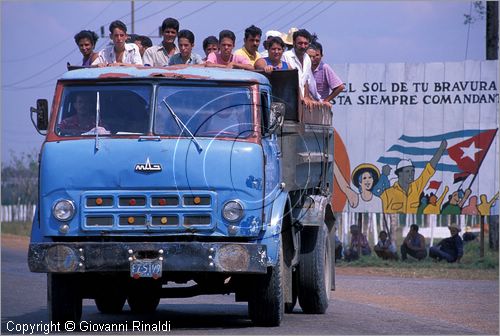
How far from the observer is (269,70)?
11695 mm

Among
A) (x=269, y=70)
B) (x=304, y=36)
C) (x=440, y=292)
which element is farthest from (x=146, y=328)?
(x=440, y=292)

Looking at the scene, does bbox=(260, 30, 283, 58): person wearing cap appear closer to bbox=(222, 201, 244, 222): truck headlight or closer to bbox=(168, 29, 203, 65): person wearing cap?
bbox=(168, 29, 203, 65): person wearing cap

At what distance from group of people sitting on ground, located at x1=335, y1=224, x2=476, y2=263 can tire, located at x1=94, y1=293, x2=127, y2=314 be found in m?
11.3

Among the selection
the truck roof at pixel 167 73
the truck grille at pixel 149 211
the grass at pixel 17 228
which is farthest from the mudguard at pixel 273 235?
the grass at pixel 17 228

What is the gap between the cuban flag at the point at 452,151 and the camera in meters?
23.1

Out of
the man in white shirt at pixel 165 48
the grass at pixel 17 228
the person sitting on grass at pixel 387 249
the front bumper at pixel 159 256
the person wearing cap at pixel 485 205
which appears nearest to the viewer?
the front bumper at pixel 159 256

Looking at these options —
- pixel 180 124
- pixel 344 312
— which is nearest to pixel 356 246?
pixel 344 312

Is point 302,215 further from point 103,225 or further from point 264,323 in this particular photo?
point 103,225

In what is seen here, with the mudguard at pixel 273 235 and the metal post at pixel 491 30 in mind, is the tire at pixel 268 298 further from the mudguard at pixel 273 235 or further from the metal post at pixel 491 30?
the metal post at pixel 491 30

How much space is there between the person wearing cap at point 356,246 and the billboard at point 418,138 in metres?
0.78

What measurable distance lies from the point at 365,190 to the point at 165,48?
11643 mm

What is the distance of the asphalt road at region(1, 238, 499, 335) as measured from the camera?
37.5 ft

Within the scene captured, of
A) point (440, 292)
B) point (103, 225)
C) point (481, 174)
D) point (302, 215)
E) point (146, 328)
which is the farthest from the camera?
point (481, 174)

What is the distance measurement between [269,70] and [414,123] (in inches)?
482
